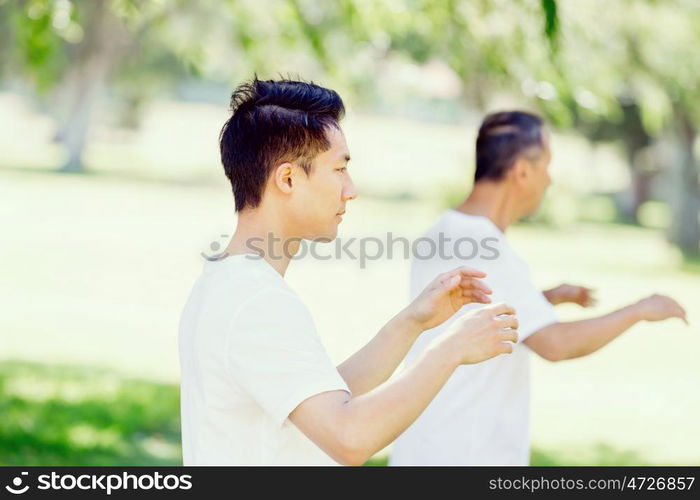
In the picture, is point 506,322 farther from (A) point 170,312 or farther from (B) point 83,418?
(A) point 170,312

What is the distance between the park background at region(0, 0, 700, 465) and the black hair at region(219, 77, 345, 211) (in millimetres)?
688

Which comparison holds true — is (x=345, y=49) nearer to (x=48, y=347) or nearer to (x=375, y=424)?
(x=48, y=347)

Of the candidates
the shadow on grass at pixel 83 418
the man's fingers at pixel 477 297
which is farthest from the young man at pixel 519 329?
the shadow on grass at pixel 83 418

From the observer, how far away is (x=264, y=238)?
8.25 ft

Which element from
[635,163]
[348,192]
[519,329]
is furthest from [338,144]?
[635,163]

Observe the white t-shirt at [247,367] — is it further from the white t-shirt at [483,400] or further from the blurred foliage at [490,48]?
the white t-shirt at [483,400]

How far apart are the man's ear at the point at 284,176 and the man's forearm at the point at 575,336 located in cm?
153

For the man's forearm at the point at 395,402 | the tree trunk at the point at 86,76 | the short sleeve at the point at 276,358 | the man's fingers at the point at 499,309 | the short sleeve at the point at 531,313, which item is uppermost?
the tree trunk at the point at 86,76

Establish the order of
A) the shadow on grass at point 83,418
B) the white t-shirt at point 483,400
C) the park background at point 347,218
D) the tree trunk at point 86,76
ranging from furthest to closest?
1. the tree trunk at point 86,76
2. the park background at point 347,218
3. the shadow on grass at point 83,418
4. the white t-shirt at point 483,400

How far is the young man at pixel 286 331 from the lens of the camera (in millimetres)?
2246

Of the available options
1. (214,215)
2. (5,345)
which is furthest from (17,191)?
(5,345)

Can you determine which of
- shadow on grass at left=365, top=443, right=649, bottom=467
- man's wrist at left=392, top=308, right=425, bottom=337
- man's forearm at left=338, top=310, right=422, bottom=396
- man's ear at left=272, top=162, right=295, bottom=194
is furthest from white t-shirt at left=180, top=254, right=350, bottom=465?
shadow on grass at left=365, top=443, right=649, bottom=467

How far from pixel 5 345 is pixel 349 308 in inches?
215
